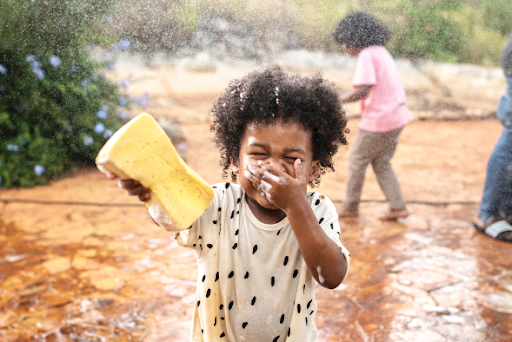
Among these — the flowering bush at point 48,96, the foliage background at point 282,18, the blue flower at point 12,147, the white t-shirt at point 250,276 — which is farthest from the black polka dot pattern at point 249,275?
the blue flower at point 12,147

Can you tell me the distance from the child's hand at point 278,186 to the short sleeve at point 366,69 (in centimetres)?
189

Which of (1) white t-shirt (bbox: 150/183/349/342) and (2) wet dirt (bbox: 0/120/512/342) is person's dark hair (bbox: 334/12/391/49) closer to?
(2) wet dirt (bbox: 0/120/512/342)

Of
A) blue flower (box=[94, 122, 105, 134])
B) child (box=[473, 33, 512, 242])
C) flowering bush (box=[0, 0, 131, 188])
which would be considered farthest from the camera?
blue flower (box=[94, 122, 105, 134])

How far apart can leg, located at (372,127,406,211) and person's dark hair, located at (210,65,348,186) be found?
6.02ft

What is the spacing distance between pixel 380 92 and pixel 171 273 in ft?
5.54

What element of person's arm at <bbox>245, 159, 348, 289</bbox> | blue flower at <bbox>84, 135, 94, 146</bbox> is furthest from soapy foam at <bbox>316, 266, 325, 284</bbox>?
blue flower at <bbox>84, 135, 94, 146</bbox>

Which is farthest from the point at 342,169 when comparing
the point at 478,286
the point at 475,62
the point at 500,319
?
the point at 475,62

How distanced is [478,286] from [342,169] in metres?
2.24

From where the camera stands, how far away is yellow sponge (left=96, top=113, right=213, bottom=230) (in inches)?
39.8

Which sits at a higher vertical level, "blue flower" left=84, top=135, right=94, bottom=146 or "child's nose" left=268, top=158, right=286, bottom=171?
"child's nose" left=268, top=158, right=286, bottom=171

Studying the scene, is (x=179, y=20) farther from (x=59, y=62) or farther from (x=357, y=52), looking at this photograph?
(x=357, y=52)

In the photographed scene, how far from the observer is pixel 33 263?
2664 millimetres

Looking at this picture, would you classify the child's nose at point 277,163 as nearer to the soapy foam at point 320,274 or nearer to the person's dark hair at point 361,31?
the soapy foam at point 320,274

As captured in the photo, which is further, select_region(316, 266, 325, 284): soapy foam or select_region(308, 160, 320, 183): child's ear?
select_region(308, 160, 320, 183): child's ear
